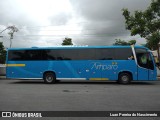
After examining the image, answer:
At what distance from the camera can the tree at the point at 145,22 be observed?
23.4 metres

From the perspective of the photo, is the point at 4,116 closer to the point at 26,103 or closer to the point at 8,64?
the point at 26,103

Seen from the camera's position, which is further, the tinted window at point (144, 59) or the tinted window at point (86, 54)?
the tinted window at point (86, 54)

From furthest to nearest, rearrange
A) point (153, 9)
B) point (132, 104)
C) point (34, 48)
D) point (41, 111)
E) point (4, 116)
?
point (153, 9) → point (34, 48) → point (132, 104) → point (41, 111) → point (4, 116)

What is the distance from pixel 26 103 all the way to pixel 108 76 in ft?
35.5

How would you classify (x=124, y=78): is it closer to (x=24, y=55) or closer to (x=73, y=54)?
(x=73, y=54)

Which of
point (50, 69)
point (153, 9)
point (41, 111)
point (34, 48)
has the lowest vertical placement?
point (41, 111)

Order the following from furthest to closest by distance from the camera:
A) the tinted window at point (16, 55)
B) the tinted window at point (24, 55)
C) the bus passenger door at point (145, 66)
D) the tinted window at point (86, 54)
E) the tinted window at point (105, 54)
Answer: the tinted window at point (16, 55)
the tinted window at point (24, 55)
the tinted window at point (86, 54)
the tinted window at point (105, 54)
the bus passenger door at point (145, 66)

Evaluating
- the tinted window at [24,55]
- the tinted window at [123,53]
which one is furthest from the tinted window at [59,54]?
the tinted window at [123,53]

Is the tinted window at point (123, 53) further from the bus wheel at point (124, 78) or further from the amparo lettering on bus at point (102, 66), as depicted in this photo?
the bus wheel at point (124, 78)

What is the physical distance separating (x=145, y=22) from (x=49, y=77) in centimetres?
1001

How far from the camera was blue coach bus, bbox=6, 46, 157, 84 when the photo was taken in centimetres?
1964

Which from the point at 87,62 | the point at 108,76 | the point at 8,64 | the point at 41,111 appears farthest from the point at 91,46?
the point at 41,111

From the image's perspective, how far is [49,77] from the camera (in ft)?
68.3

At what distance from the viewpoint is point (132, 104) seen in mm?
10039
